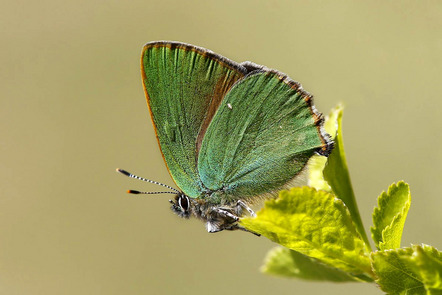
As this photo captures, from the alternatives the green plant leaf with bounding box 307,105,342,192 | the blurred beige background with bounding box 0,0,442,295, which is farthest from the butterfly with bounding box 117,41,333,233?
the blurred beige background with bounding box 0,0,442,295

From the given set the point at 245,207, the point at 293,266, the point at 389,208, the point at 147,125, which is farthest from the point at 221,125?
the point at 147,125

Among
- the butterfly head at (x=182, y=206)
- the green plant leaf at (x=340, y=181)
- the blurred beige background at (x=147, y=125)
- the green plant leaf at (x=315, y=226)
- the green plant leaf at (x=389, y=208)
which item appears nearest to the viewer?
the green plant leaf at (x=315, y=226)

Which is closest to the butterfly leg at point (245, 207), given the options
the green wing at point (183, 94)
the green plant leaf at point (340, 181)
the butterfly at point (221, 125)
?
the butterfly at point (221, 125)

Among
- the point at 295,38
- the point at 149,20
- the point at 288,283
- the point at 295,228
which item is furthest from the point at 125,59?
the point at 295,228

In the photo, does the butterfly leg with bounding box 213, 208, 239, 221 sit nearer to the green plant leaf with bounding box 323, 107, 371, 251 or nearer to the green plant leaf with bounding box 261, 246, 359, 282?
the green plant leaf with bounding box 261, 246, 359, 282

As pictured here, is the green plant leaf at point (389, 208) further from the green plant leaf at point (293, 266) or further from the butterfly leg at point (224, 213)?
the butterfly leg at point (224, 213)

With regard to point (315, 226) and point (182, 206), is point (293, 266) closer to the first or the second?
point (315, 226)

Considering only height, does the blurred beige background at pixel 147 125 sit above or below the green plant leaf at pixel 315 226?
above
